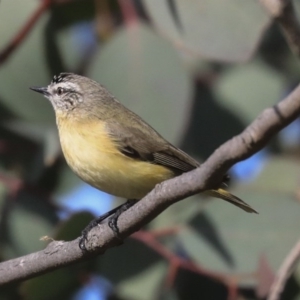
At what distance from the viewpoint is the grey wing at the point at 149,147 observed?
289cm

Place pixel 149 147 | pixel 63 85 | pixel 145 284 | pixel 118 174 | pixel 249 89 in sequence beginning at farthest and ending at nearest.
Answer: pixel 249 89, pixel 63 85, pixel 145 284, pixel 149 147, pixel 118 174

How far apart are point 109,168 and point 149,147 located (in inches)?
9.7

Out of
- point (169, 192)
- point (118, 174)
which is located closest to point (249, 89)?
point (118, 174)

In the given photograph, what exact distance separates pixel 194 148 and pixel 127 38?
59 centimetres

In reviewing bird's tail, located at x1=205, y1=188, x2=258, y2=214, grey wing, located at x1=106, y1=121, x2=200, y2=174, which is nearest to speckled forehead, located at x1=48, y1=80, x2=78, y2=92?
grey wing, located at x1=106, y1=121, x2=200, y2=174

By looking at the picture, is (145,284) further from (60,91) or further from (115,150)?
(60,91)

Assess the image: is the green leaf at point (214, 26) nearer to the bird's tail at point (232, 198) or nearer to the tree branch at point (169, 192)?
the bird's tail at point (232, 198)

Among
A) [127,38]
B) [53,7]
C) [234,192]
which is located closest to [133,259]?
[234,192]

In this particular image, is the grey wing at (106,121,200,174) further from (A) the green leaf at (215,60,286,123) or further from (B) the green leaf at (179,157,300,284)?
(A) the green leaf at (215,60,286,123)

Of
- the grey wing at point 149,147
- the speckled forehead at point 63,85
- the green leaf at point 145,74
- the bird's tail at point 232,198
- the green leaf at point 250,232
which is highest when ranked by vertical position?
the green leaf at point 145,74

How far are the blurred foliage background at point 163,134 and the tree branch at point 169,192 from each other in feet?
1.57

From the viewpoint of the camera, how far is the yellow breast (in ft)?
9.21

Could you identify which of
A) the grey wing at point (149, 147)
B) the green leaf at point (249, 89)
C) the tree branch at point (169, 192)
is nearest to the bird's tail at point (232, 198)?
the grey wing at point (149, 147)

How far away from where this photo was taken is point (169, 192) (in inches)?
74.0
